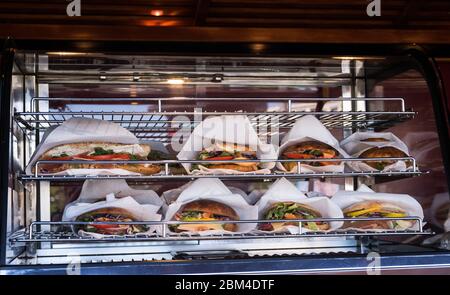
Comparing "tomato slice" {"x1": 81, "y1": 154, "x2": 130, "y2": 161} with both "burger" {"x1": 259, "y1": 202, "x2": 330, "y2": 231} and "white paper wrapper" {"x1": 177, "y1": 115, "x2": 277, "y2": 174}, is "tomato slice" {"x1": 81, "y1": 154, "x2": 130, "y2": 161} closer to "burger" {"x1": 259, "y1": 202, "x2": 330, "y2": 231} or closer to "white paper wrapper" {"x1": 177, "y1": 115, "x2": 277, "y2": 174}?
"white paper wrapper" {"x1": 177, "y1": 115, "x2": 277, "y2": 174}

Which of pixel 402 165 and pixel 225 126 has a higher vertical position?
pixel 225 126

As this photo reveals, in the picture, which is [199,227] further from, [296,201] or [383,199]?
[383,199]

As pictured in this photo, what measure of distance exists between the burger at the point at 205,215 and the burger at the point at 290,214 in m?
0.14

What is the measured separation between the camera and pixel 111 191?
280 centimetres

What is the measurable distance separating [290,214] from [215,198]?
1.02ft

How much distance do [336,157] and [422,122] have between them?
39 centimetres

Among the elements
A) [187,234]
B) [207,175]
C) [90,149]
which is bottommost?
[187,234]

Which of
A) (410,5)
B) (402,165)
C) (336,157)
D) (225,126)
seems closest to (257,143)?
(225,126)

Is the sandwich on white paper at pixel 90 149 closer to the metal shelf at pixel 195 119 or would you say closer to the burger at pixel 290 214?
the metal shelf at pixel 195 119

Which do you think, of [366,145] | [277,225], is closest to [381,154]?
[366,145]

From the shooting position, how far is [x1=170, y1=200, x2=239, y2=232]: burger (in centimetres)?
262

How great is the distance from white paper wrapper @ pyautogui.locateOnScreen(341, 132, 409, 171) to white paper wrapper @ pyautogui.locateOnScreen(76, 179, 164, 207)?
85cm
